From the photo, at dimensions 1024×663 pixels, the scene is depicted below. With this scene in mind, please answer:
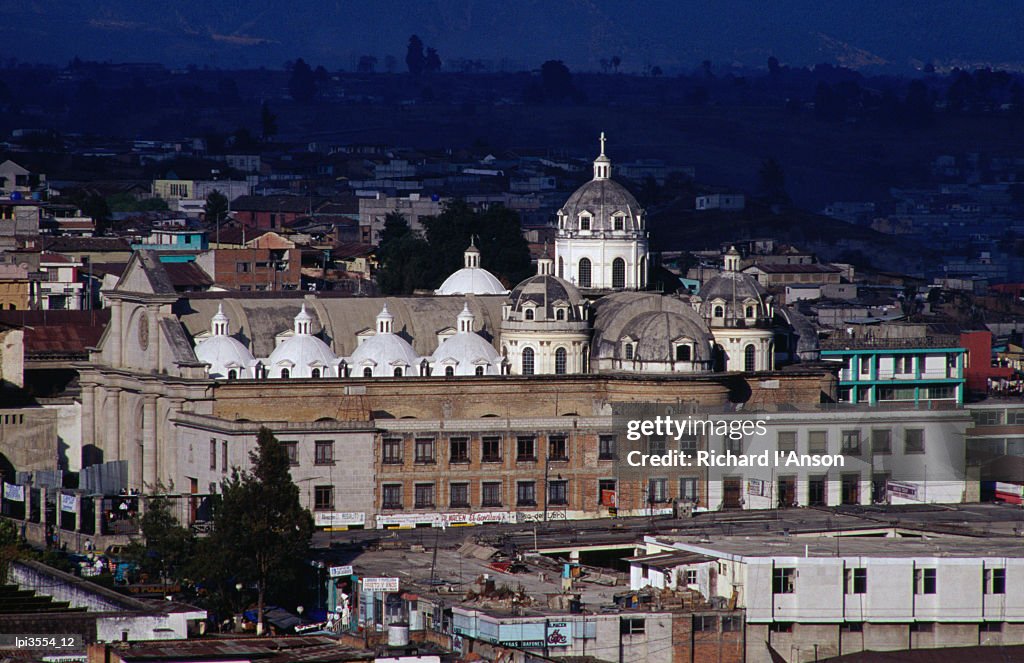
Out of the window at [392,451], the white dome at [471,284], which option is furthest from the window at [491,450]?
the white dome at [471,284]

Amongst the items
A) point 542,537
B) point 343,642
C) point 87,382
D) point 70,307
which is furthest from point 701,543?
point 70,307

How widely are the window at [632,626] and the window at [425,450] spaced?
27.1 m

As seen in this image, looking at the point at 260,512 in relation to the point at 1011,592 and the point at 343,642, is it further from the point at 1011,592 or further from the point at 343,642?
the point at 1011,592

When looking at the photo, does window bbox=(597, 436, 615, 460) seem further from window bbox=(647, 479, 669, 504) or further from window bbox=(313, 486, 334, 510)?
window bbox=(313, 486, 334, 510)

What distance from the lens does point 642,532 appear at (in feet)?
328

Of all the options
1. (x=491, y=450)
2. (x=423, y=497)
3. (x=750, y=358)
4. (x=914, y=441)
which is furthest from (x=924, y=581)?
(x=750, y=358)

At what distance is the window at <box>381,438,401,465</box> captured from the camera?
108 m

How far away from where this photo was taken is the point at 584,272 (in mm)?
123188

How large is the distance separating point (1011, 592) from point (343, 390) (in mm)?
34533

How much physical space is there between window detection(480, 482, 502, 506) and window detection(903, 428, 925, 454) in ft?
56.4

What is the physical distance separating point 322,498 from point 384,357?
9085 mm

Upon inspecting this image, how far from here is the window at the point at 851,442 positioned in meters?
111

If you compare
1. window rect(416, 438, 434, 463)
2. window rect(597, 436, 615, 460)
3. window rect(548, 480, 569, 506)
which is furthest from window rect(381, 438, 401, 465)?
window rect(597, 436, 615, 460)

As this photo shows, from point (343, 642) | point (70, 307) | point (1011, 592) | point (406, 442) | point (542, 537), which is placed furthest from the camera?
point (70, 307)
